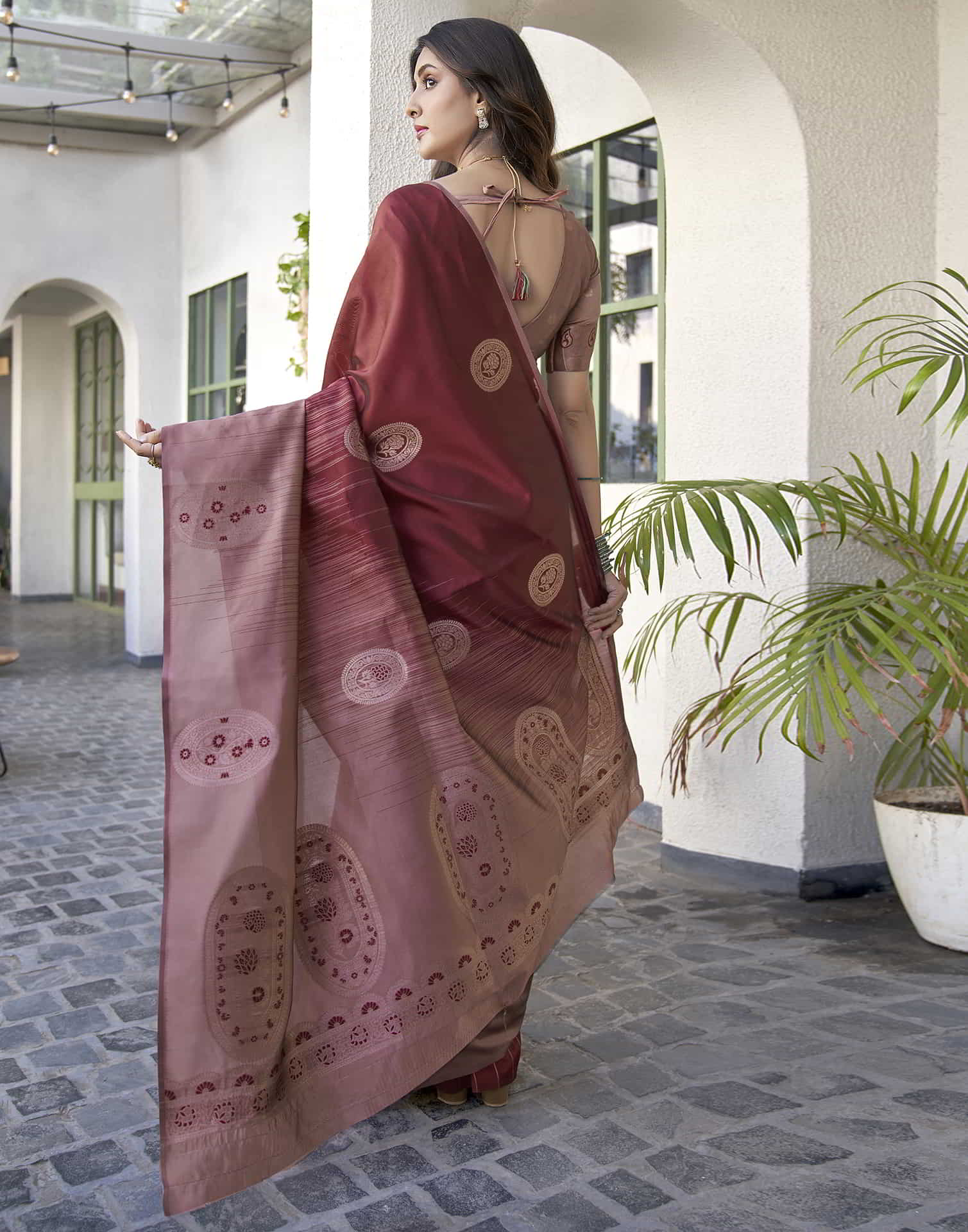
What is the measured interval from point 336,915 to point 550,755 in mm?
456

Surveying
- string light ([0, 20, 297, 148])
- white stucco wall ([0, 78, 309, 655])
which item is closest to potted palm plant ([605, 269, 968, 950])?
string light ([0, 20, 297, 148])

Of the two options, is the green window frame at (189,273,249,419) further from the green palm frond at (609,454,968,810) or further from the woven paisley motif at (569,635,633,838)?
the woven paisley motif at (569,635,633,838)

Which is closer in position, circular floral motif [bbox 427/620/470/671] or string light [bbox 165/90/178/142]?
circular floral motif [bbox 427/620/470/671]

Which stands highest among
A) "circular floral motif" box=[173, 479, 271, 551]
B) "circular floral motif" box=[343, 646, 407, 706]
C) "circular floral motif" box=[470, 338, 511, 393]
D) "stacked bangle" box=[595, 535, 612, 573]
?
"circular floral motif" box=[470, 338, 511, 393]

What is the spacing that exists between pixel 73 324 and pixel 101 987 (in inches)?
460

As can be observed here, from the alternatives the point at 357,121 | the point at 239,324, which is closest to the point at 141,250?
the point at 239,324

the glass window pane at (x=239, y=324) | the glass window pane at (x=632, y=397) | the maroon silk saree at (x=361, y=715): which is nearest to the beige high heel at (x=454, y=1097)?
the maroon silk saree at (x=361, y=715)

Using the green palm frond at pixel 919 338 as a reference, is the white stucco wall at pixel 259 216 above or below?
above

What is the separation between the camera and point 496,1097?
2.19 metres

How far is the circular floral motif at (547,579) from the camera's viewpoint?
2047 millimetres

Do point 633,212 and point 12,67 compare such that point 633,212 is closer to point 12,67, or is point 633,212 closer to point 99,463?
point 12,67

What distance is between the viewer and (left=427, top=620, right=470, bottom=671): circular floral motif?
196 centimetres

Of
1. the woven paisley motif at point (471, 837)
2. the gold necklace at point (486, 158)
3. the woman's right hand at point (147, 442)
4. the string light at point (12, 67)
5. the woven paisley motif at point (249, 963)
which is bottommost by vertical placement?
the woven paisley motif at point (249, 963)

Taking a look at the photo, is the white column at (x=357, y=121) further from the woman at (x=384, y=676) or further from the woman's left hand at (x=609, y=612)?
the woman's left hand at (x=609, y=612)
